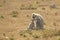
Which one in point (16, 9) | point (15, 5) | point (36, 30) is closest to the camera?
point (36, 30)

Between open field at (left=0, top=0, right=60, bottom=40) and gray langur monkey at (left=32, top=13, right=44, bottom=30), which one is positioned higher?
gray langur monkey at (left=32, top=13, right=44, bottom=30)

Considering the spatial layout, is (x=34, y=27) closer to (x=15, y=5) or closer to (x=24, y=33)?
(x=24, y=33)

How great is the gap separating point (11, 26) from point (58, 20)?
3848 mm

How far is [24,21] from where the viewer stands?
20047 millimetres

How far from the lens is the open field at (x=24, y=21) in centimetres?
1562

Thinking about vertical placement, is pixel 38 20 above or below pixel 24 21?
above

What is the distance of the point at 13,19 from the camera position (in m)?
20.9

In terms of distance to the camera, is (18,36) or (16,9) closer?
(18,36)

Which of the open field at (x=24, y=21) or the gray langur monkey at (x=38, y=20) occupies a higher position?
the gray langur monkey at (x=38, y=20)

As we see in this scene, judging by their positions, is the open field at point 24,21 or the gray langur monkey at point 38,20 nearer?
the open field at point 24,21

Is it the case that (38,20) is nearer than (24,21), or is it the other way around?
(38,20)

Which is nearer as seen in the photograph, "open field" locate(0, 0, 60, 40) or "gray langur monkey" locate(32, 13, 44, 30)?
"open field" locate(0, 0, 60, 40)

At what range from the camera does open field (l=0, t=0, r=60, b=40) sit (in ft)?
51.3

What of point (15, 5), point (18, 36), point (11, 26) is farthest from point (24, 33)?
point (15, 5)
